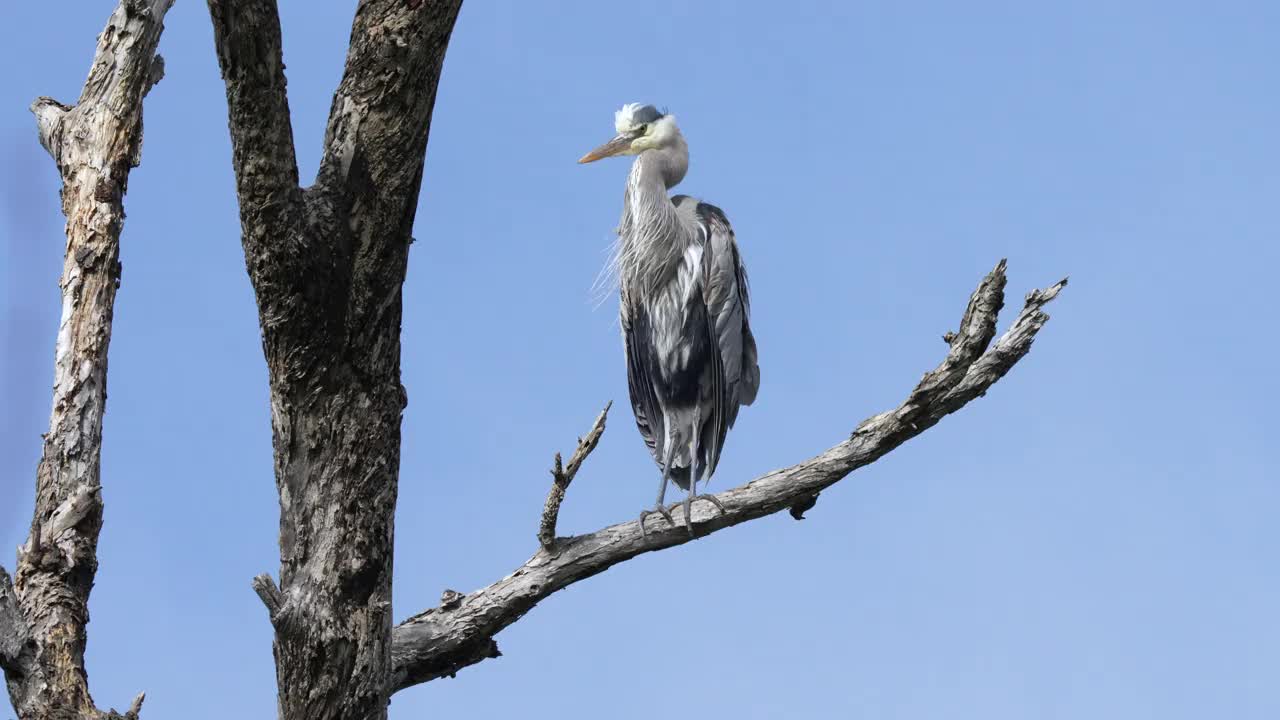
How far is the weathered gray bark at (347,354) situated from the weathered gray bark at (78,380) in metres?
0.80

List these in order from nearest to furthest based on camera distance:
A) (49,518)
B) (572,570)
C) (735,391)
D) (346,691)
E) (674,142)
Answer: (346,691)
(49,518)
(572,570)
(735,391)
(674,142)

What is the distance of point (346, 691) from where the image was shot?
370 centimetres

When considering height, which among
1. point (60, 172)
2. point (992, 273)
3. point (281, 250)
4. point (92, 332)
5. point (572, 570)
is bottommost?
point (572, 570)

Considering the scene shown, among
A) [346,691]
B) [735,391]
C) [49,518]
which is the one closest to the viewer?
[346,691]

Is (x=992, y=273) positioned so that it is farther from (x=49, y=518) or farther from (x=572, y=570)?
(x=49, y=518)

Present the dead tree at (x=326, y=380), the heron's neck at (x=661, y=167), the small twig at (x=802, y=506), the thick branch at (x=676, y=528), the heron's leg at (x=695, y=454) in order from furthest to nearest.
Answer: the heron's neck at (x=661, y=167)
the heron's leg at (x=695, y=454)
the small twig at (x=802, y=506)
the thick branch at (x=676, y=528)
the dead tree at (x=326, y=380)

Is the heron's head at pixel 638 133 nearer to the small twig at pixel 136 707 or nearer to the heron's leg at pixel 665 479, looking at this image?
the heron's leg at pixel 665 479

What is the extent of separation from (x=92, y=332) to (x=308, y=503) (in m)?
1.35

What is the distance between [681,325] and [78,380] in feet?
8.49

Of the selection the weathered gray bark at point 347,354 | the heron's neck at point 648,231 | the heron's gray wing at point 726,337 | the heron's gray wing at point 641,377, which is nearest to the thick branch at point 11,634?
the weathered gray bark at point 347,354

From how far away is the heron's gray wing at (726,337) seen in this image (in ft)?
19.4

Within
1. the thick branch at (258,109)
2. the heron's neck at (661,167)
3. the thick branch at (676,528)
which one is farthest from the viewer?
the heron's neck at (661,167)

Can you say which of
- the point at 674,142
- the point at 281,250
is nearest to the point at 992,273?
the point at 281,250

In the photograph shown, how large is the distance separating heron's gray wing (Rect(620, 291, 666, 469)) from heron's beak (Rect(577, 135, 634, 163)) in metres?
0.69
